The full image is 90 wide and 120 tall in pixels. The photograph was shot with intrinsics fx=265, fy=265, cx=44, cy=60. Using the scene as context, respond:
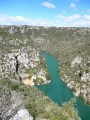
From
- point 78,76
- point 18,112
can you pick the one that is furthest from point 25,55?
point 18,112

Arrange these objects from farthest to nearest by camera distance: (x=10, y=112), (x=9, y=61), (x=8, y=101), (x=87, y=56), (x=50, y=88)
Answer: (x=87, y=56) < (x=9, y=61) < (x=50, y=88) < (x=8, y=101) < (x=10, y=112)

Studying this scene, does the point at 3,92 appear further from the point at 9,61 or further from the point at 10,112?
the point at 9,61

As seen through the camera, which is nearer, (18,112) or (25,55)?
(18,112)

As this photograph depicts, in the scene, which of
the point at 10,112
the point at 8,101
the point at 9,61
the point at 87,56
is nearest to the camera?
the point at 10,112

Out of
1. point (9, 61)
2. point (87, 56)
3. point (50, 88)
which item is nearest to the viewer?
point (50, 88)

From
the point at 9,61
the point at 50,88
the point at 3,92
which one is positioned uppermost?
the point at 3,92

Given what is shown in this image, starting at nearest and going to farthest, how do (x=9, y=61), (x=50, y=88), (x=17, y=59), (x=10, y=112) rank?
(x=10, y=112) → (x=50, y=88) → (x=9, y=61) → (x=17, y=59)

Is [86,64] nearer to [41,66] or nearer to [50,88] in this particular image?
[41,66]

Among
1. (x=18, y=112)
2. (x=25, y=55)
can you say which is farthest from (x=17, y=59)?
(x=18, y=112)

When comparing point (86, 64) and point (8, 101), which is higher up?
point (8, 101)
